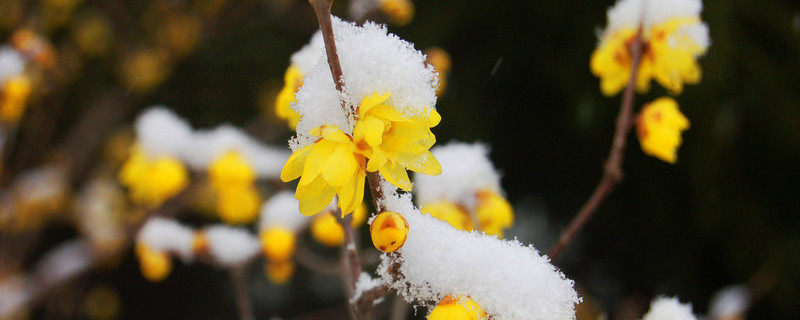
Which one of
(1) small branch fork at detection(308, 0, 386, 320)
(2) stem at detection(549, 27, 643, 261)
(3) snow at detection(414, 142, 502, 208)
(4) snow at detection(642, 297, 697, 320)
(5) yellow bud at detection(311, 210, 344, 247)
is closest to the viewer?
(1) small branch fork at detection(308, 0, 386, 320)

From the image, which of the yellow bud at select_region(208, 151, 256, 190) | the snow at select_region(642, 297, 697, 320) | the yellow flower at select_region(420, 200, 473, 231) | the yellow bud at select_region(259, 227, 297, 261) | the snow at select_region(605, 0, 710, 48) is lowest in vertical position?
A: the snow at select_region(642, 297, 697, 320)

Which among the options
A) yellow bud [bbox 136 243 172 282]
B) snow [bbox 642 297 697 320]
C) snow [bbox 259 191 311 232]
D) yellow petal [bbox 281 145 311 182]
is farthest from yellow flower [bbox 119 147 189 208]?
snow [bbox 642 297 697 320]

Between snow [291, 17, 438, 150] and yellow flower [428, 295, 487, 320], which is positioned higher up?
snow [291, 17, 438, 150]

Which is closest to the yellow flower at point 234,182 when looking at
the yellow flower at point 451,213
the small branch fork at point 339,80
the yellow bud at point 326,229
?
the yellow bud at point 326,229

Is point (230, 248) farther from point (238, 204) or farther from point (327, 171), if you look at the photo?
point (327, 171)

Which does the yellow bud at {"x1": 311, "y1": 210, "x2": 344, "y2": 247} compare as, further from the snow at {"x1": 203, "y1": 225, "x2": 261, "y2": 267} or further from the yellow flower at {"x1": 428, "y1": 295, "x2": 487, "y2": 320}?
the yellow flower at {"x1": 428, "y1": 295, "x2": 487, "y2": 320}

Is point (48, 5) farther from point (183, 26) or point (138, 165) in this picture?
point (138, 165)

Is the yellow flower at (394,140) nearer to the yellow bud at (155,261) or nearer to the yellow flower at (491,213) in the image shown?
the yellow flower at (491,213)
